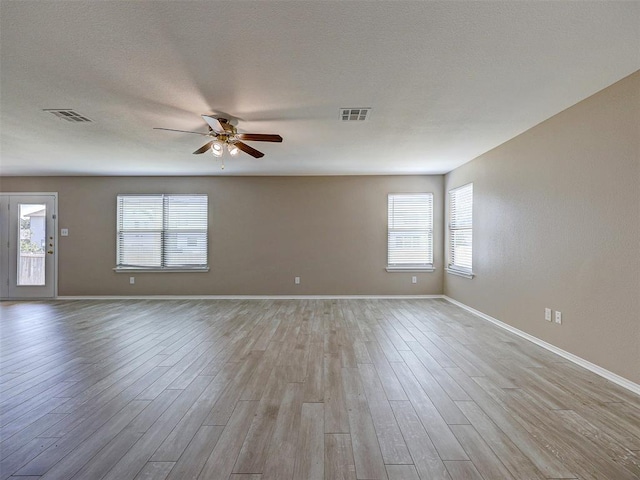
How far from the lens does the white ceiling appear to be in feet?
6.05

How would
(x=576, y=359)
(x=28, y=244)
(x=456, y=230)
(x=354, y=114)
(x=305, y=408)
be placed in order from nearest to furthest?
1. (x=305, y=408)
2. (x=576, y=359)
3. (x=354, y=114)
4. (x=456, y=230)
5. (x=28, y=244)

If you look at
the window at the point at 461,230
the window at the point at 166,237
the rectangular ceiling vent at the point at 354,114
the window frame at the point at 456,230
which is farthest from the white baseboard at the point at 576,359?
the window at the point at 166,237

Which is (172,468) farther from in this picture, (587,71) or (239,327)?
(587,71)

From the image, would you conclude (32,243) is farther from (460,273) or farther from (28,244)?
(460,273)

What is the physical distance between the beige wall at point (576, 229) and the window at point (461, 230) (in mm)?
760

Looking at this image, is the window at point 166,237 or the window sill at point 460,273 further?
the window at point 166,237

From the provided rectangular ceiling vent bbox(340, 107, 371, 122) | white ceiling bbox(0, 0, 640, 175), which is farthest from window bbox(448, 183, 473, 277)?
rectangular ceiling vent bbox(340, 107, 371, 122)

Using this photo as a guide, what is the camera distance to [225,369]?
2.91m

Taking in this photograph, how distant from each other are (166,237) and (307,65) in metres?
5.32

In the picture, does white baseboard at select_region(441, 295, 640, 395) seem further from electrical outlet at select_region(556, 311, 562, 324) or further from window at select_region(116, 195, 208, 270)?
window at select_region(116, 195, 208, 270)

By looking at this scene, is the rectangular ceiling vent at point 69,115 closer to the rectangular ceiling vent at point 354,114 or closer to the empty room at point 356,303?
the empty room at point 356,303

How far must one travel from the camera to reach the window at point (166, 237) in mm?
6449

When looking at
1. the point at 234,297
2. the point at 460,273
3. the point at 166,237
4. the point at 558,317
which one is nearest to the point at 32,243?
the point at 166,237

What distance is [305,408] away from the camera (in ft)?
7.29
